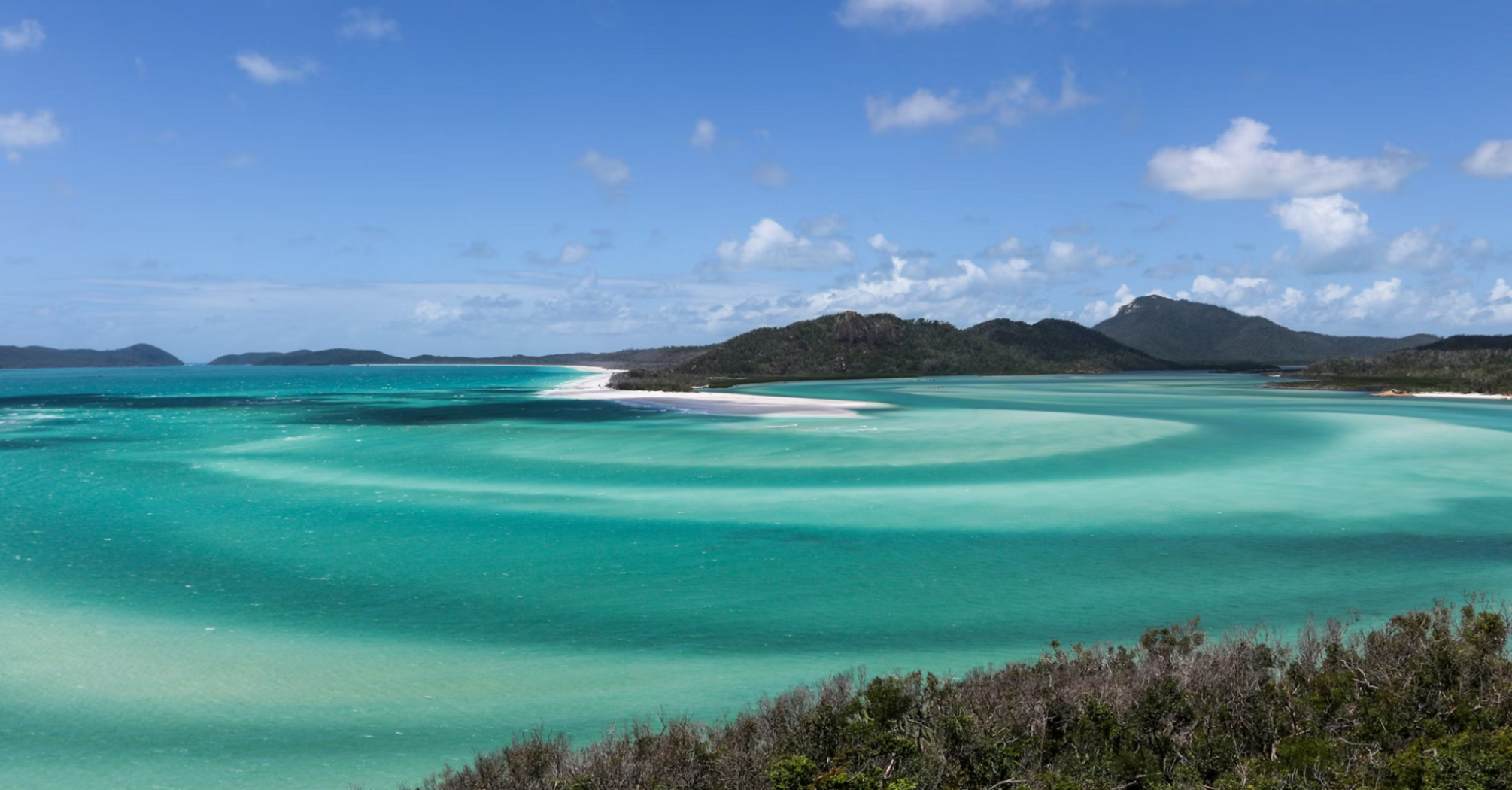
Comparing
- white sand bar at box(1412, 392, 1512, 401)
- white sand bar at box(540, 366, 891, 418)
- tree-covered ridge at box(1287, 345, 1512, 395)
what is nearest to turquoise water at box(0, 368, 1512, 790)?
white sand bar at box(540, 366, 891, 418)

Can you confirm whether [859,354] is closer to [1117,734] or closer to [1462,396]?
[1462,396]

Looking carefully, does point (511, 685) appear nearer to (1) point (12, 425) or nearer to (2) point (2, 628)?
(2) point (2, 628)

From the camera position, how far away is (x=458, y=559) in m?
18.5

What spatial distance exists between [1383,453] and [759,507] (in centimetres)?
2884

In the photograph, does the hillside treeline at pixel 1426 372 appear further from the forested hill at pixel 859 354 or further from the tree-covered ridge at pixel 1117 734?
the tree-covered ridge at pixel 1117 734

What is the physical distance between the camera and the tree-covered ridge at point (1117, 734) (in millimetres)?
7230

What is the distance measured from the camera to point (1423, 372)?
10594 cm

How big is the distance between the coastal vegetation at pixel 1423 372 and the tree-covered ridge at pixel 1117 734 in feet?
305

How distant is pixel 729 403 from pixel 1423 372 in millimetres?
90346

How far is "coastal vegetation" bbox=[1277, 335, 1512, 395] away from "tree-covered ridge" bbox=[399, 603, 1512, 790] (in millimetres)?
93073

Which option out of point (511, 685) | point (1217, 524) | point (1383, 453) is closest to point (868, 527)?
point (1217, 524)

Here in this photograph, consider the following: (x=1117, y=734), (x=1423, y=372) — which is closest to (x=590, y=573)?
(x=1117, y=734)

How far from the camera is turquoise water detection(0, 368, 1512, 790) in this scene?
10.8m

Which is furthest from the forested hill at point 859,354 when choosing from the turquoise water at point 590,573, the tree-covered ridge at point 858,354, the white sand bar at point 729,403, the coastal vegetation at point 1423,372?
the turquoise water at point 590,573
